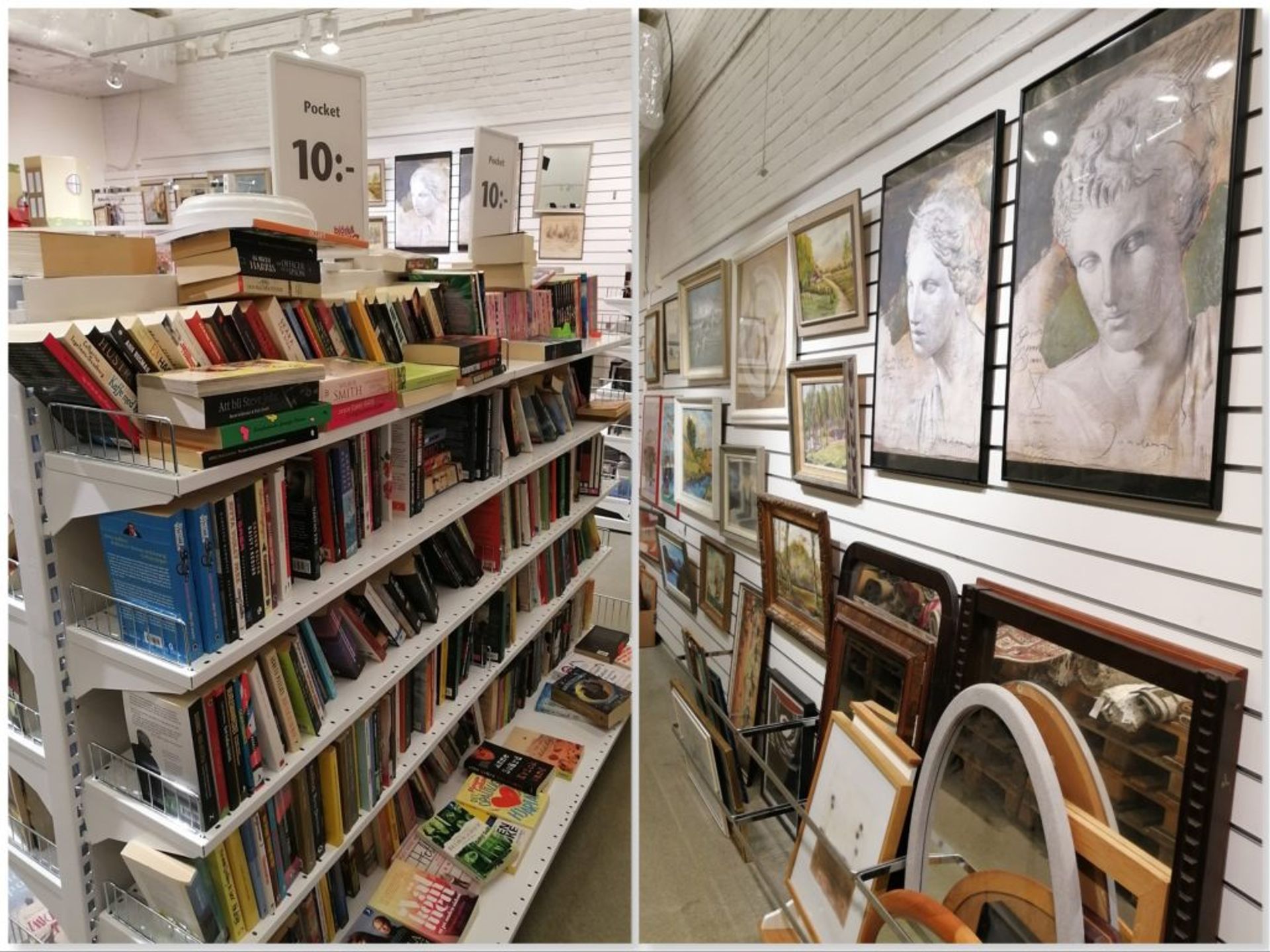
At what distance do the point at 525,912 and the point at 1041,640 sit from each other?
1.74 metres

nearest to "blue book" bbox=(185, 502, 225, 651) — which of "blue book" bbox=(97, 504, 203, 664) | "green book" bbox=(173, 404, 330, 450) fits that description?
"blue book" bbox=(97, 504, 203, 664)

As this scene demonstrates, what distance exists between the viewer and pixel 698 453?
1.02m

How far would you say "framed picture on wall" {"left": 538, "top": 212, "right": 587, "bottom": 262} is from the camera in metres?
3.75

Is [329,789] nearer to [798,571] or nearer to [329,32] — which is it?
[798,571]

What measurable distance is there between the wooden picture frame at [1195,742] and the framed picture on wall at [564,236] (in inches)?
135

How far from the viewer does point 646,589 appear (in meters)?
1.08

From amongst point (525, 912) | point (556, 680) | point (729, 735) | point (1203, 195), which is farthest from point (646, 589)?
point (556, 680)

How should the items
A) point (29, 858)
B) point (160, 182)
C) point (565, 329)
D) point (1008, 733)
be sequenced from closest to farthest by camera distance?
1. point (1008, 733)
2. point (29, 858)
3. point (565, 329)
4. point (160, 182)

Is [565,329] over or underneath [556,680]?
over

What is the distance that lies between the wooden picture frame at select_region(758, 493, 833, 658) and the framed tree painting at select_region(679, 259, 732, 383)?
0.21 metres

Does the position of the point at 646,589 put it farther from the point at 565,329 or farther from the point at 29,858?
the point at 565,329

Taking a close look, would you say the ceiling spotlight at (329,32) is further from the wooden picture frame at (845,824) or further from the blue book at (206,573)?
the wooden picture frame at (845,824)

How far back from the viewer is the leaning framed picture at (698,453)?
1.01 metres

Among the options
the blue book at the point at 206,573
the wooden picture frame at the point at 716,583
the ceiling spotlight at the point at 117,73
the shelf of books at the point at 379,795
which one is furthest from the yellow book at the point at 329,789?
the ceiling spotlight at the point at 117,73
